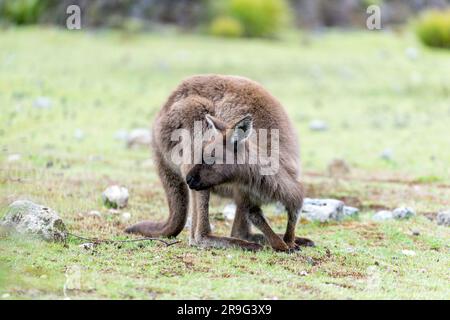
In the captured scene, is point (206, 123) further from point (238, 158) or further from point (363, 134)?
point (363, 134)

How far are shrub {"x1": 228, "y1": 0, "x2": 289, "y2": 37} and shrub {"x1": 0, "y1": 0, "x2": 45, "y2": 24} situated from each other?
605 cm

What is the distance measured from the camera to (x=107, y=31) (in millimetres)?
Answer: 22969

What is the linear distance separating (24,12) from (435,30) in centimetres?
1236

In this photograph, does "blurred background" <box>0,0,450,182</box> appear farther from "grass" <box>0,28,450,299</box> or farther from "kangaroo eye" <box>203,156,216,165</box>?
"kangaroo eye" <box>203,156,216,165</box>

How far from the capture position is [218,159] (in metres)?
6.01

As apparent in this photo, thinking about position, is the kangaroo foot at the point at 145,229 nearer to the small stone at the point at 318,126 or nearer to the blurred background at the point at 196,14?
the small stone at the point at 318,126

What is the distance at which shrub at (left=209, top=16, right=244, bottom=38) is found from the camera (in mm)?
22938

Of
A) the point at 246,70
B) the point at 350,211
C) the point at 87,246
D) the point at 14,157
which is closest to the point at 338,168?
the point at 350,211

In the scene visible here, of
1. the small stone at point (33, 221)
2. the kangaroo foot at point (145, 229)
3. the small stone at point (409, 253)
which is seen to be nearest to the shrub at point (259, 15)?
the kangaroo foot at point (145, 229)

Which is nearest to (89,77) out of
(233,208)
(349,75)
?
(349,75)

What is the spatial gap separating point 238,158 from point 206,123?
518mm

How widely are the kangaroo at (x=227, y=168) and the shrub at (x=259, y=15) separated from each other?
16.6m

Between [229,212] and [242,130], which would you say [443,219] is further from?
[242,130]

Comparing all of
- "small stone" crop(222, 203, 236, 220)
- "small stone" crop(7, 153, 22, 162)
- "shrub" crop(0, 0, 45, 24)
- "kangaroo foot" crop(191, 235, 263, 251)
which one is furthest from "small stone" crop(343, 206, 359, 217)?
"shrub" crop(0, 0, 45, 24)
